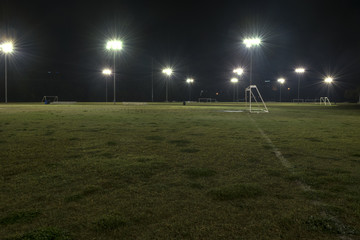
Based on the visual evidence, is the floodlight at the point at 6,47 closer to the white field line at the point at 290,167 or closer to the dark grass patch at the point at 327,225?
the white field line at the point at 290,167

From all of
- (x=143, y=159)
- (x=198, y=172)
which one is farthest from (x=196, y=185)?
(x=143, y=159)

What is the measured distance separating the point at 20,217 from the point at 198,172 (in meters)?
2.68

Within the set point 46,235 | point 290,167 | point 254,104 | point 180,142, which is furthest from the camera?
point 254,104

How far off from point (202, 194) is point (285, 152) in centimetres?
370

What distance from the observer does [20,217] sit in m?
3.04

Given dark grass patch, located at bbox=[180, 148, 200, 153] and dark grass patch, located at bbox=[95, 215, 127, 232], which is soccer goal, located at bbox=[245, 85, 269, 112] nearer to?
dark grass patch, located at bbox=[180, 148, 200, 153]

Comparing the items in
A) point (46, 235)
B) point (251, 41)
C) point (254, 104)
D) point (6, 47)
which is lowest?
point (46, 235)

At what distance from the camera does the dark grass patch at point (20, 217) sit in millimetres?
2943

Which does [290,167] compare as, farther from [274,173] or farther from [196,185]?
[196,185]

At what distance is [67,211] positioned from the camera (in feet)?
10.6

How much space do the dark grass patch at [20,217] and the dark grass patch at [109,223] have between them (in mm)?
718

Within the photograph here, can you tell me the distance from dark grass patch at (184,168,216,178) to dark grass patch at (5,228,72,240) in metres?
2.33

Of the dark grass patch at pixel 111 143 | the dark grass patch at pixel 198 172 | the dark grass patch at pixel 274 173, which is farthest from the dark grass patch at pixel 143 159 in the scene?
the dark grass patch at pixel 274 173

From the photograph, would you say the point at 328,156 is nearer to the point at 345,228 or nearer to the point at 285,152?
the point at 285,152
